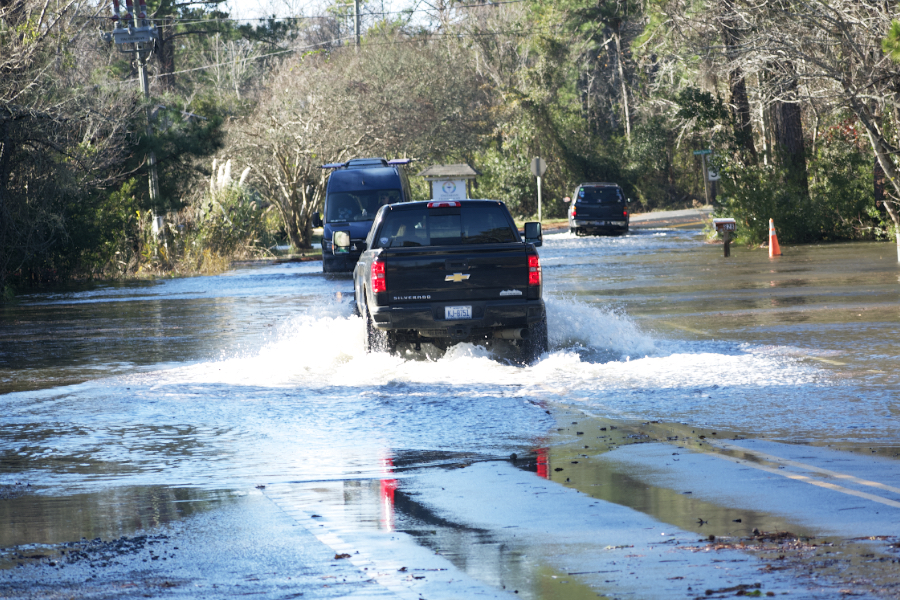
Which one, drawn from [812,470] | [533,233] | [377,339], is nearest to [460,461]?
[812,470]

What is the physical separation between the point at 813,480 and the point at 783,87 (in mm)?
27608

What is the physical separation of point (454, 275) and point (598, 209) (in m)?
32.8

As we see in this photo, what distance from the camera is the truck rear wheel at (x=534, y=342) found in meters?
12.9

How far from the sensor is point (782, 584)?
5.34m

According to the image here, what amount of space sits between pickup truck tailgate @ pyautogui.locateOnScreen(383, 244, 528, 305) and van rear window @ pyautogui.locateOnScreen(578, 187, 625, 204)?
107 ft

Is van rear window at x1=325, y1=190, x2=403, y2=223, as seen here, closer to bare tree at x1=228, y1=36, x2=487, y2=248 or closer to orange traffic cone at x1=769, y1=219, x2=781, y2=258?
orange traffic cone at x1=769, y1=219, x2=781, y2=258

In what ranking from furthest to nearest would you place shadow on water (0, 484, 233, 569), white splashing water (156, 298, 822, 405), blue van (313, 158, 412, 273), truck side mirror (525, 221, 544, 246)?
blue van (313, 158, 412, 273), truck side mirror (525, 221, 544, 246), white splashing water (156, 298, 822, 405), shadow on water (0, 484, 233, 569)

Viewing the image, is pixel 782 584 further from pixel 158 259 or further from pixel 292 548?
pixel 158 259

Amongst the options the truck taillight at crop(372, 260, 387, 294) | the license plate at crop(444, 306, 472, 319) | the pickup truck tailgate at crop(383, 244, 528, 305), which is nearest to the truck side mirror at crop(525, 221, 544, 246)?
the pickup truck tailgate at crop(383, 244, 528, 305)

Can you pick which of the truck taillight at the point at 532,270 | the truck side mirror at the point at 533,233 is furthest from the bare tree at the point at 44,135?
the truck taillight at the point at 532,270

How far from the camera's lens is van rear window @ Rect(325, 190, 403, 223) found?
3059 centimetres

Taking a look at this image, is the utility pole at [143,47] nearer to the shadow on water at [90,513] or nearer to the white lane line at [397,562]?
the shadow on water at [90,513]

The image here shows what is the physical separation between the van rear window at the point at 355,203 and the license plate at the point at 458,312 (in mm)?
18016

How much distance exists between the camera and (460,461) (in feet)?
27.3
